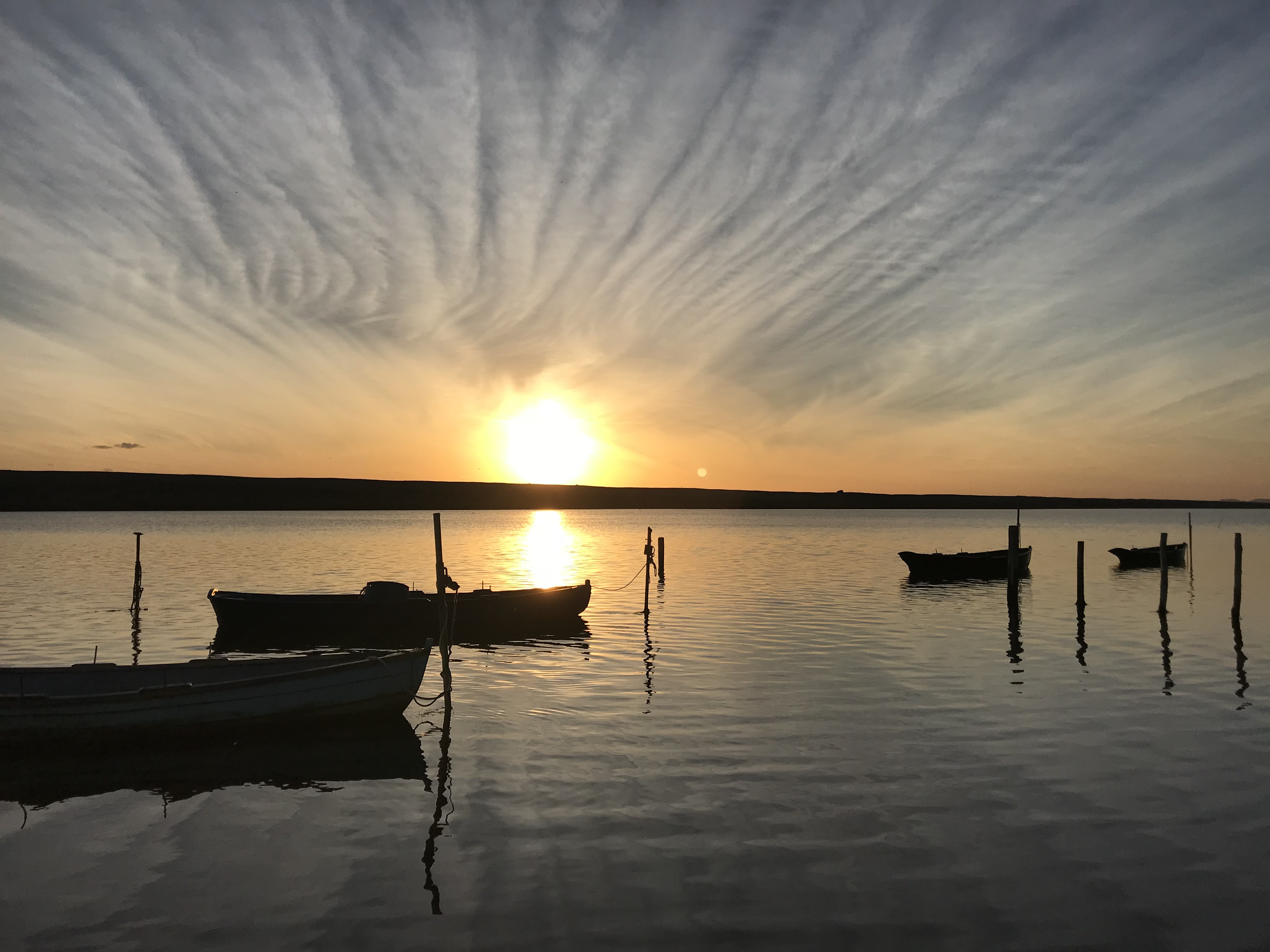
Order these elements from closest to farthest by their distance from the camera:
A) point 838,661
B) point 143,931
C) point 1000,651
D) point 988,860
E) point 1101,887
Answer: point 143,931
point 1101,887
point 988,860
point 838,661
point 1000,651

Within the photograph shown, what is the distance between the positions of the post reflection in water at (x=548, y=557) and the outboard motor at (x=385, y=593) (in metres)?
5.41

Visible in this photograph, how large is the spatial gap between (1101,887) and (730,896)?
4384 mm

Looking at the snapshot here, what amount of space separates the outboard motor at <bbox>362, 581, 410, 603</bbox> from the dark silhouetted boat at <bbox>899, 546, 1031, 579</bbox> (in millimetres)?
Result: 29760

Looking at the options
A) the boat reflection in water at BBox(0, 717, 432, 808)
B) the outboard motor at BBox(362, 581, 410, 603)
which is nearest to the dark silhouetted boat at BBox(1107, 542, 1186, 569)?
the outboard motor at BBox(362, 581, 410, 603)

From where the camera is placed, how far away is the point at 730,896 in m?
9.68

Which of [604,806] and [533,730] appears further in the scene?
[533,730]

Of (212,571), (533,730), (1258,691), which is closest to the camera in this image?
(533,730)

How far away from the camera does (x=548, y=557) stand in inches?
3159

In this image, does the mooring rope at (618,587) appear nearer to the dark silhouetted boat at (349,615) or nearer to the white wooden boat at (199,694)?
the dark silhouetted boat at (349,615)

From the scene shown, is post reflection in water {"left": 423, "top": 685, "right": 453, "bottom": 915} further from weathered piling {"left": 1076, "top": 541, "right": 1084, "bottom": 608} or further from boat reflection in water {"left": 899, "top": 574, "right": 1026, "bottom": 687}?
weathered piling {"left": 1076, "top": 541, "right": 1084, "bottom": 608}

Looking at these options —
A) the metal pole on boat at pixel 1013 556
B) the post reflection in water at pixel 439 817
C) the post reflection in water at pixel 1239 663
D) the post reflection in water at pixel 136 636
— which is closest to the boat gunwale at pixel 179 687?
the post reflection in water at pixel 439 817

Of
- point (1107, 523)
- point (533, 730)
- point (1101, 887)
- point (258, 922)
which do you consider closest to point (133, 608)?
point (533, 730)

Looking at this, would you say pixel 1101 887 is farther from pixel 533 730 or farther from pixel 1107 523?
pixel 1107 523

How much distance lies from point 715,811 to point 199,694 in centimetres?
1042
